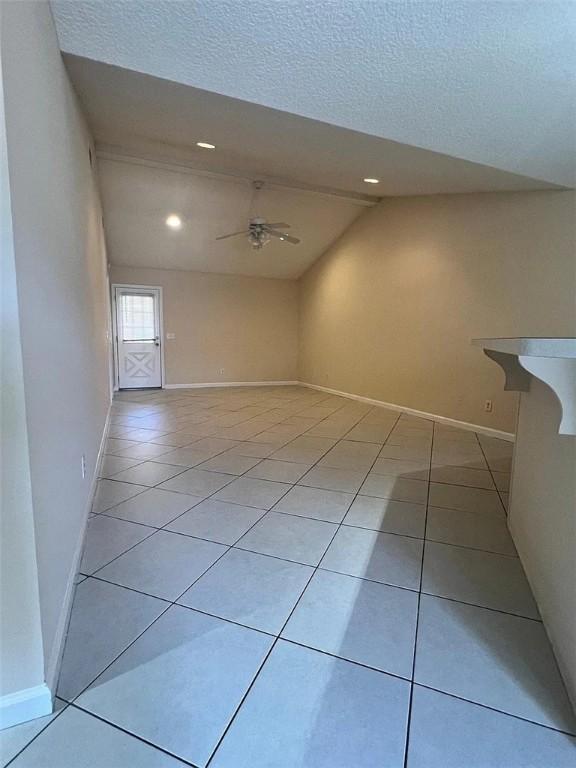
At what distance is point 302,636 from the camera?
A: 1.31m

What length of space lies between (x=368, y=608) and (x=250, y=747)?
2.15 ft

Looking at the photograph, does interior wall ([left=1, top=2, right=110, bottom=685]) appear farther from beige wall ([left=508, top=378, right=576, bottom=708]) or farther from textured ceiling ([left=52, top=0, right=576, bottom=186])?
beige wall ([left=508, top=378, right=576, bottom=708])

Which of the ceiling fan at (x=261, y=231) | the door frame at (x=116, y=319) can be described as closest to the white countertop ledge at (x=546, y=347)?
the ceiling fan at (x=261, y=231)

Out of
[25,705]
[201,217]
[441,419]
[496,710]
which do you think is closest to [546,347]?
[496,710]

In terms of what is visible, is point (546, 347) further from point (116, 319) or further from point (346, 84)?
point (116, 319)

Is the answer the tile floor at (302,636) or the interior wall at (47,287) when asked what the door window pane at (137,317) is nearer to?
the tile floor at (302,636)

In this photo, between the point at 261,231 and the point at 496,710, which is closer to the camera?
the point at 496,710

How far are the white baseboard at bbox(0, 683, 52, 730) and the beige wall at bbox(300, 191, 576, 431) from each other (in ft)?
12.7

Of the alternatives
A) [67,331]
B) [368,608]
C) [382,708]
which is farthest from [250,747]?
[67,331]

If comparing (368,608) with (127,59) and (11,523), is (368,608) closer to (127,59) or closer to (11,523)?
(11,523)

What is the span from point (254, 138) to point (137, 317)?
17.4 ft

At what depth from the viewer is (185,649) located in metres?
1.25

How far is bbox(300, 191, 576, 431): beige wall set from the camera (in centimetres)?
338

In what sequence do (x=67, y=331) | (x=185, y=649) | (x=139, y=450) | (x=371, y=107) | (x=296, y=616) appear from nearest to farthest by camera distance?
(x=185, y=649) → (x=296, y=616) → (x=67, y=331) → (x=371, y=107) → (x=139, y=450)
